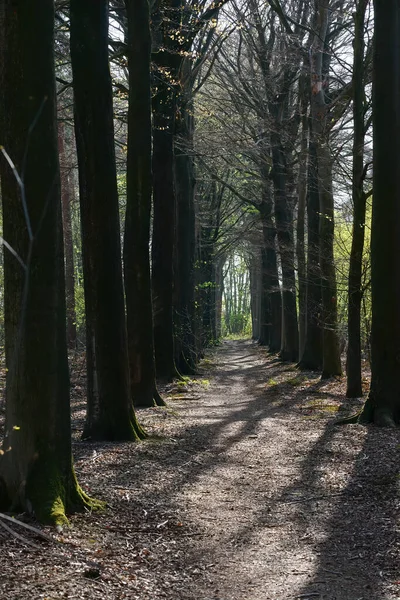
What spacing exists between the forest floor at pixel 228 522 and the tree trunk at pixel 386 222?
2.59ft

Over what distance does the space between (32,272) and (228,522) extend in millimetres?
2684

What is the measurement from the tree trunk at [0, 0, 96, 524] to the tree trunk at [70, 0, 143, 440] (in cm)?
348

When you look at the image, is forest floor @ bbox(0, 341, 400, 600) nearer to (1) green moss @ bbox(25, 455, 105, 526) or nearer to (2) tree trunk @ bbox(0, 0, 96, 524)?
(1) green moss @ bbox(25, 455, 105, 526)

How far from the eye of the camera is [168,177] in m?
16.8

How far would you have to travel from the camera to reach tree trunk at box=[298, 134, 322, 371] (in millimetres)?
19484

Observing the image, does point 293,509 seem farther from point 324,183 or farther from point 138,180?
point 324,183

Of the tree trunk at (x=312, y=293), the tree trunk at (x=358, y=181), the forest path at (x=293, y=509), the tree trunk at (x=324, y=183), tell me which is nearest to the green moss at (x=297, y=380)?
Answer: the tree trunk at (x=312, y=293)

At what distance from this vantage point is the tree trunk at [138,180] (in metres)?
12.1

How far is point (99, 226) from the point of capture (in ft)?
29.8

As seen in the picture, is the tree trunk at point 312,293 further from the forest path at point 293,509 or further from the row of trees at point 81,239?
the forest path at point 293,509

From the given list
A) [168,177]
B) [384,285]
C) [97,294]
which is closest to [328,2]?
[168,177]

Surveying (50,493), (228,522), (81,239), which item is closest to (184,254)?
(81,239)

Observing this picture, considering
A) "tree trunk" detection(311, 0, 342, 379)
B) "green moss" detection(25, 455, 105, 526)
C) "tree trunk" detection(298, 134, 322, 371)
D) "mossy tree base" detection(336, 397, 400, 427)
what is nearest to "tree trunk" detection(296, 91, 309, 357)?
"tree trunk" detection(298, 134, 322, 371)

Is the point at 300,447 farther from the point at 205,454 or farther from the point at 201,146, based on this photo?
the point at 201,146
